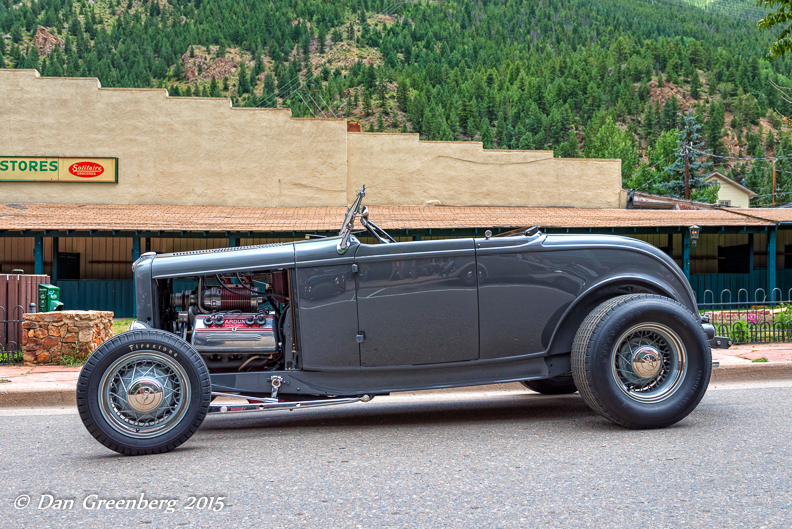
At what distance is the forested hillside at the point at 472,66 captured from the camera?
276 ft

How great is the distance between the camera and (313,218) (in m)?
19.5

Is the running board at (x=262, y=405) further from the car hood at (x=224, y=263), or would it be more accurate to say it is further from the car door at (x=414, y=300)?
the car hood at (x=224, y=263)

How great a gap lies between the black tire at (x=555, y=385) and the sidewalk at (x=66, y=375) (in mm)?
2161

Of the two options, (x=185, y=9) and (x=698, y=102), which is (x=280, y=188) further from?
(x=185, y=9)

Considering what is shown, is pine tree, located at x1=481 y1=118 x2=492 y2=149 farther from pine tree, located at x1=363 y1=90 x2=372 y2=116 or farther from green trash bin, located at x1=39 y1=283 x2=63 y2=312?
green trash bin, located at x1=39 y1=283 x2=63 y2=312

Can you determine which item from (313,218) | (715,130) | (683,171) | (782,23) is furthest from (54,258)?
(715,130)

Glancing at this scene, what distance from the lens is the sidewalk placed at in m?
6.61

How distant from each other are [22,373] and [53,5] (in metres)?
132

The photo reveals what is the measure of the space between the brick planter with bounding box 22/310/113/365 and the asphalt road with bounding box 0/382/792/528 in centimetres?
376

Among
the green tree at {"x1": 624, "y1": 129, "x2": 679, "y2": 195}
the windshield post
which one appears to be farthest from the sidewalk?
the green tree at {"x1": 624, "y1": 129, "x2": 679, "y2": 195}

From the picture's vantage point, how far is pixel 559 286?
4859 mm

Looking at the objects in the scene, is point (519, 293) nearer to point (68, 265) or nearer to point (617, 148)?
point (68, 265)

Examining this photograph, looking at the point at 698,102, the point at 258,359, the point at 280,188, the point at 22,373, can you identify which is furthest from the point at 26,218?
the point at 698,102

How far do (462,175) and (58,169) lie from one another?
1404cm
